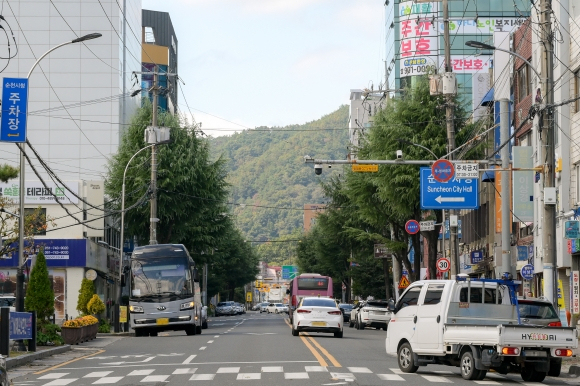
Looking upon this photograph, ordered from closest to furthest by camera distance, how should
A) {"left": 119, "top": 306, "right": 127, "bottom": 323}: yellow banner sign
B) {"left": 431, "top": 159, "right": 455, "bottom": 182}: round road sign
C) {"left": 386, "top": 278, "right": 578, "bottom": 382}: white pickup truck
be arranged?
1. {"left": 386, "top": 278, "right": 578, "bottom": 382}: white pickup truck
2. {"left": 431, "top": 159, "right": 455, "bottom": 182}: round road sign
3. {"left": 119, "top": 306, "right": 127, "bottom": 323}: yellow banner sign

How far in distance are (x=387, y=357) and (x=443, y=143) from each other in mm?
26373

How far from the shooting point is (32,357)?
2619 centimetres

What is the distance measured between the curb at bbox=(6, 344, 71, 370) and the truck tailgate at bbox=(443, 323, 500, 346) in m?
10.8

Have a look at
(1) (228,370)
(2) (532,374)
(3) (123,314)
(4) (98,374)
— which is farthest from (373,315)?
(2) (532,374)

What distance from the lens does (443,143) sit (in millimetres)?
50500

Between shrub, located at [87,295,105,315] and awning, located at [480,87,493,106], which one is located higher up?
awning, located at [480,87,493,106]

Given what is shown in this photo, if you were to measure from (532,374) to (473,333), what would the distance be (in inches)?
65.2

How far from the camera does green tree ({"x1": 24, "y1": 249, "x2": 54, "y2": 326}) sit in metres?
31.6

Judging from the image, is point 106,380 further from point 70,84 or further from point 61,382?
point 70,84

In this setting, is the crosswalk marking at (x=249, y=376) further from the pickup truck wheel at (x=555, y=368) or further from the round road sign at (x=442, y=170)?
the round road sign at (x=442, y=170)

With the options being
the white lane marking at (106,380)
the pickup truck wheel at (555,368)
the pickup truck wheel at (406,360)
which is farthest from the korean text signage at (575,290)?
the white lane marking at (106,380)

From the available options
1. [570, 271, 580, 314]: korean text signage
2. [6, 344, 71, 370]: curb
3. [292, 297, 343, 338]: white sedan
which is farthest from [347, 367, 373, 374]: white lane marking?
[292, 297, 343, 338]: white sedan

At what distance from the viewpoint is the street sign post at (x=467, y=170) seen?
34375 mm

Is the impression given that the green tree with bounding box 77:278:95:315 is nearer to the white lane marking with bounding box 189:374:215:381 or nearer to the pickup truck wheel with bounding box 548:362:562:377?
the white lane marking with bounding box 189:374:215:381
